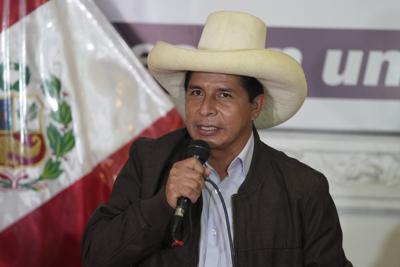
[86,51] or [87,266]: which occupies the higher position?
[86,51]

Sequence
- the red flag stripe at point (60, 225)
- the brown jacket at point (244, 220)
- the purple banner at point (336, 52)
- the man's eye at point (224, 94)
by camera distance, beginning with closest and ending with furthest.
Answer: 1. the brown jacket at point (244, 220)
2. the man's eye at point (224, 94)
3. the red flag stripe at point (60, 225)
4. the purple banner at point (336, 52)

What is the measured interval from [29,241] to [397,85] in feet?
4.43

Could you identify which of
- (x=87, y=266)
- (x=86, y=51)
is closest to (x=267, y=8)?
(x=86, y=51)

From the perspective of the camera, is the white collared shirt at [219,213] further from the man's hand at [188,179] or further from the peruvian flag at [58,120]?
the peruvian flag at [58,120]

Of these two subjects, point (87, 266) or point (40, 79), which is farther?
point (40, 79)

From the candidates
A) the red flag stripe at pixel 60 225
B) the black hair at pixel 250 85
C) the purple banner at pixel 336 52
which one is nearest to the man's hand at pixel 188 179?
the black hair at pixel 250 85

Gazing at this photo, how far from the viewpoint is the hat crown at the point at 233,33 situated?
1.42m

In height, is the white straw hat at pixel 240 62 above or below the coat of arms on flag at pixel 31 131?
above

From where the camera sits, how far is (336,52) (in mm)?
2252

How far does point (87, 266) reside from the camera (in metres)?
1.34

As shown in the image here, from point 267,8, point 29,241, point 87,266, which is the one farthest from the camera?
point 267,8

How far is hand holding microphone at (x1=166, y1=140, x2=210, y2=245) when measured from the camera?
→ 1164 millimetres

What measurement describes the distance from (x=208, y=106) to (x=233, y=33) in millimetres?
195

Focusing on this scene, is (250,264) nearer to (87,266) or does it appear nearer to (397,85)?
(87,266)
